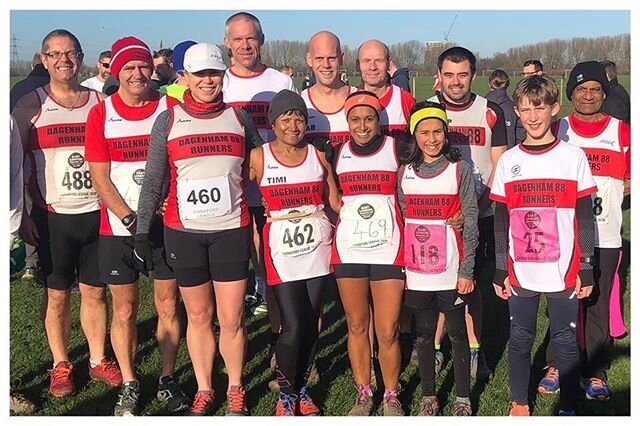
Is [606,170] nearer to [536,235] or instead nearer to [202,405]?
[536,235]

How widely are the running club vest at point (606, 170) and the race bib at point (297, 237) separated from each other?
1.81 metres

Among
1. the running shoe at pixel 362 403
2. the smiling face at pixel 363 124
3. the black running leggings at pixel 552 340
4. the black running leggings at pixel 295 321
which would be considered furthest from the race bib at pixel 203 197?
the black running leggings at pixel 552 340

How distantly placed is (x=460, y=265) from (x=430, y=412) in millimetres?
997

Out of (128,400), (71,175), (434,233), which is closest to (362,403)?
(434,233)

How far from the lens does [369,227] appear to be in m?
4.11

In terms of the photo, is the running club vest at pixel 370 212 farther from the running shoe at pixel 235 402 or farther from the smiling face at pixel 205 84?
the running shoe at pixel 235 402

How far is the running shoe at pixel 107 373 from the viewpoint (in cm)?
491

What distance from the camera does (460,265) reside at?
4.07 meters

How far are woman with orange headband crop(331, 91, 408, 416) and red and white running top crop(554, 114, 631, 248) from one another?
4.15 ft

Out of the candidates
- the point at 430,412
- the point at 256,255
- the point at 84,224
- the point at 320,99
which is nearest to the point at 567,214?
the point at 430,412

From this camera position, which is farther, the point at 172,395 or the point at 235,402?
the point at 172,395

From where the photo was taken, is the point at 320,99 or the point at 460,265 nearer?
the point at 460,265

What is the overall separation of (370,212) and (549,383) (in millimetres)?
1933

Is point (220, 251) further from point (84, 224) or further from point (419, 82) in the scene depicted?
point (419, 82)
